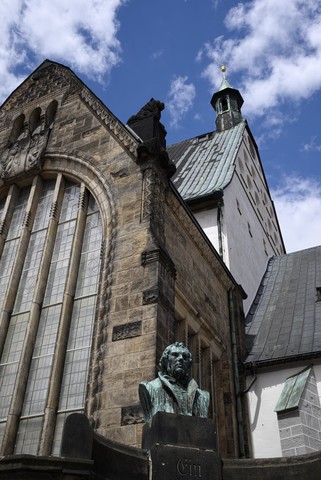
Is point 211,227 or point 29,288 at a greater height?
point 211,227

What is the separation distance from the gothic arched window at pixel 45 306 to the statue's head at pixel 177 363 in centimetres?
310

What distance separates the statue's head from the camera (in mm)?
5863

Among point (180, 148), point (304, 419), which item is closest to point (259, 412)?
point (304, 419)

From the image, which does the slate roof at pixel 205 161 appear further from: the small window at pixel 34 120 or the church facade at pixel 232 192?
the small window at pixel 34 120

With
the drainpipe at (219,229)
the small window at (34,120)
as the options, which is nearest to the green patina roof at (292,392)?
the drainpipe at (219,229)

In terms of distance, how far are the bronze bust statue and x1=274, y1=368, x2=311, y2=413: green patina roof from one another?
550 centimetres

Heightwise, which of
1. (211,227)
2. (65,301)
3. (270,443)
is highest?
(211,227)

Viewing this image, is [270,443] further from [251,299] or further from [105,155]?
[105,155]

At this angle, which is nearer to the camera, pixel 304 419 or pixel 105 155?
pixel 304 419

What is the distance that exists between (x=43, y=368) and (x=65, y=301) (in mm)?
1217

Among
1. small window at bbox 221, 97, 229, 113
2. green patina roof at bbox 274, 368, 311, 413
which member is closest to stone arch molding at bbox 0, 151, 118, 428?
green patina roof at bbox 274, 368, 311, 413

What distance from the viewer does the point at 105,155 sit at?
1152cm

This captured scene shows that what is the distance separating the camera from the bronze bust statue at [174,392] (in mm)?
5645

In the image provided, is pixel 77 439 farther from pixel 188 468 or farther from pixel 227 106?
pixel 227 106
